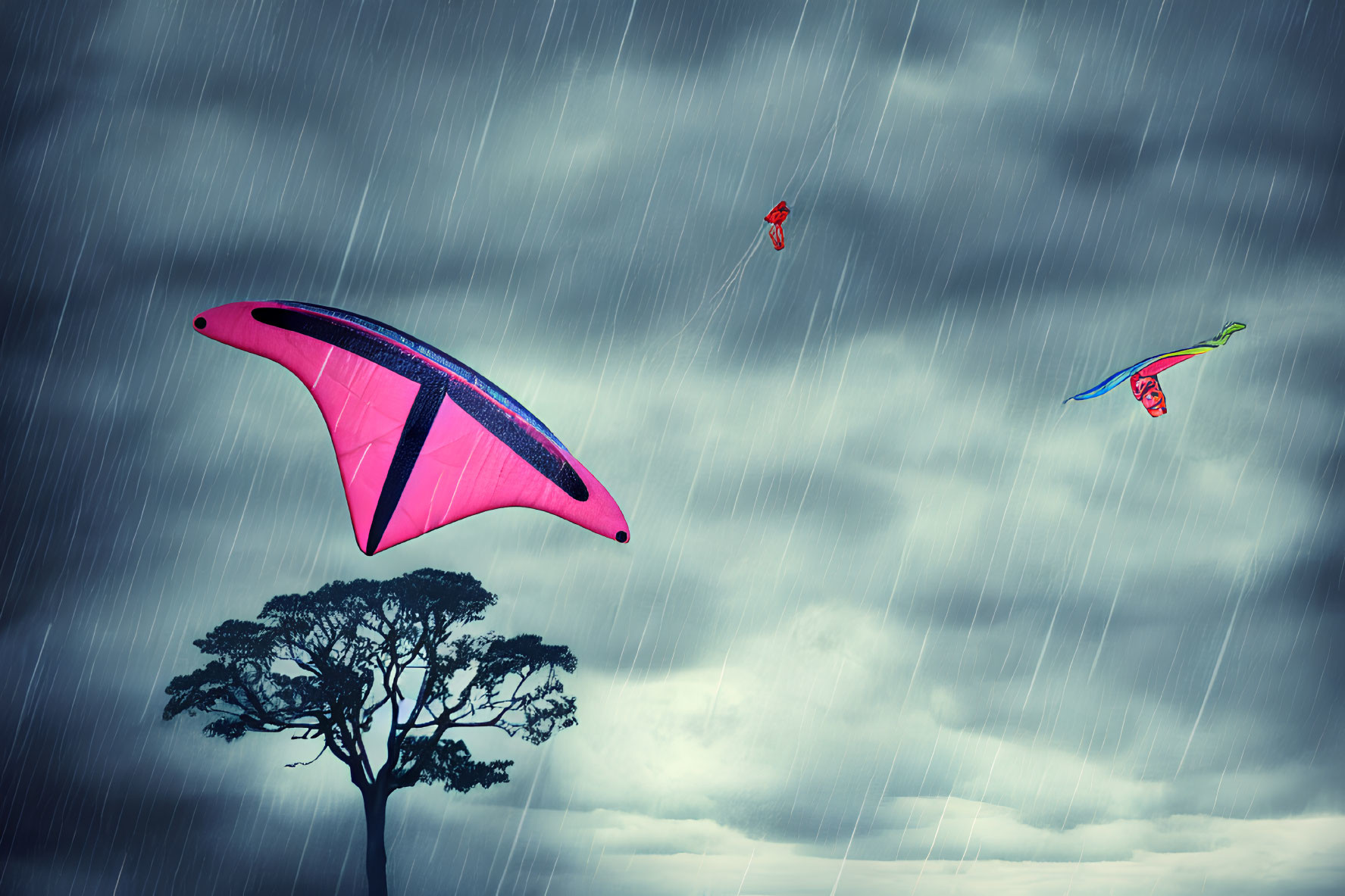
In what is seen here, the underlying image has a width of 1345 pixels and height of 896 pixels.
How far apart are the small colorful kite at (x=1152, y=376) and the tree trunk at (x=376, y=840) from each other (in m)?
18.8

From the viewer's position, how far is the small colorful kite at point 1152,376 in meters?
18.2

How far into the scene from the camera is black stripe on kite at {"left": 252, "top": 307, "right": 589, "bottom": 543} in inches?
496

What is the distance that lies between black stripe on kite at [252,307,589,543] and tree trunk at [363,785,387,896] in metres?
15.5

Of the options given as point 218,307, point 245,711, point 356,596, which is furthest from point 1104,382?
point 245,711

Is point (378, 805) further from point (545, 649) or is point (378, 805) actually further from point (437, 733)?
point (545, 649)

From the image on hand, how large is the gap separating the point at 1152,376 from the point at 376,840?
20.7 meters

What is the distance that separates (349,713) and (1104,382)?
18910mm

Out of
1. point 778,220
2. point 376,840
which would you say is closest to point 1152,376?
point 778,220

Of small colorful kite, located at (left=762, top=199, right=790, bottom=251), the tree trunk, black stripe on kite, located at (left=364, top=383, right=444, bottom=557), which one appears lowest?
the tree trunk

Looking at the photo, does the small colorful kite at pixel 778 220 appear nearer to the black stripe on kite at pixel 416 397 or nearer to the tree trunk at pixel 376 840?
the black stripe on kite at pixel 416 397

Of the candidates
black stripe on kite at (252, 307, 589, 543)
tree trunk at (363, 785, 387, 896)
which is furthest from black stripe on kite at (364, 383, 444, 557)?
tree trunk at (363, 785, 387, 896)

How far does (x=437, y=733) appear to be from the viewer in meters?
26.3

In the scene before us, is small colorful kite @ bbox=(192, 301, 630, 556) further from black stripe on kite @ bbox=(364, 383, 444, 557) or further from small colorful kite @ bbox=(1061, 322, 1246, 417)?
small colorful kite @ bbox=(1061, 322, 1246, 417)

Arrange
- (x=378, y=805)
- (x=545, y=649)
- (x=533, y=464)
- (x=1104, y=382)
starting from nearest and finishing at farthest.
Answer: (x=533, y=464)
(x=1104, y=382)
(x=378, y=805)
(x=545, y=649)
